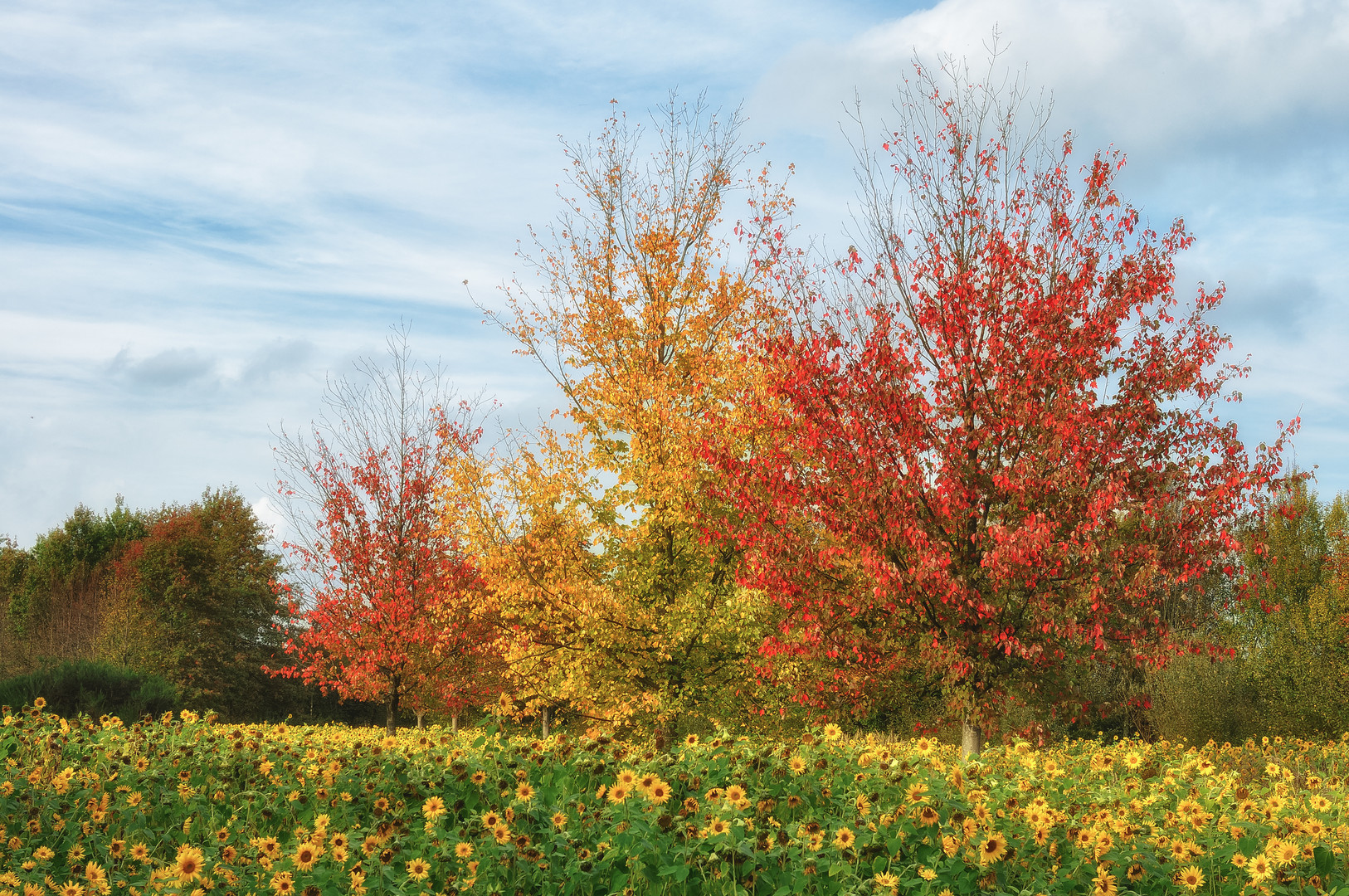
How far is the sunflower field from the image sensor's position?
4297 millimetres

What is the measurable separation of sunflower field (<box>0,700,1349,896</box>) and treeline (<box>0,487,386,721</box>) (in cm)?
2402

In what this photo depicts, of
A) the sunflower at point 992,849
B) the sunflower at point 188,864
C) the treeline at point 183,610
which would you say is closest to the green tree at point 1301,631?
the sunflower at point 992,849

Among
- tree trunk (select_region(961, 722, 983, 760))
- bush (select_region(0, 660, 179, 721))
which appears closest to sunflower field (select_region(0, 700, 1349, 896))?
tree trunk (select_region(961, 722, 983, 760))

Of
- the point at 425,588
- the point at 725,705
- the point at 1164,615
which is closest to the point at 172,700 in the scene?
the point at 425,588

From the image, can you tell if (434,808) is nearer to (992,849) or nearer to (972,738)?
(992,849)

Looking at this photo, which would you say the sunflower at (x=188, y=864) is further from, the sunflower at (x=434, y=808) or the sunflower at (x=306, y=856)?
the sunflower at (x=434, y=808)

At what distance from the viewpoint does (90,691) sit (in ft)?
50.3

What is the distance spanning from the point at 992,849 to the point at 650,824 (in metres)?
1.60

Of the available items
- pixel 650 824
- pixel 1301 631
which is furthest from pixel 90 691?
pixel 1301 631

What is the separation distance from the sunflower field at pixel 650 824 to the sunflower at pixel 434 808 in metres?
0.03

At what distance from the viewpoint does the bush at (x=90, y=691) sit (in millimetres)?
14883

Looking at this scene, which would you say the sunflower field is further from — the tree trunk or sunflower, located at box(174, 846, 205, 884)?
the tree trunk

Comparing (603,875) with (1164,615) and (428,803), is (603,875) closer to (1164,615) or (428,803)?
(428,803)

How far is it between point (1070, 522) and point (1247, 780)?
2.90m
